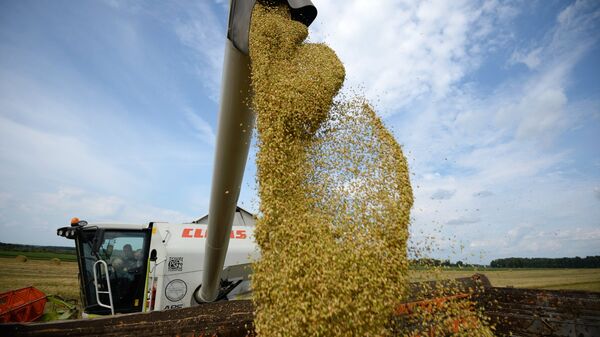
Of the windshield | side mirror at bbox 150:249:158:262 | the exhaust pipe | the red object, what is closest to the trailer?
the exhaust pipe

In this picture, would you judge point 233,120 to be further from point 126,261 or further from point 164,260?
point 126,261

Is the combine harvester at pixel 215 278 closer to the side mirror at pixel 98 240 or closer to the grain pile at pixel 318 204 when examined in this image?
the side mirror at pixel 98 240

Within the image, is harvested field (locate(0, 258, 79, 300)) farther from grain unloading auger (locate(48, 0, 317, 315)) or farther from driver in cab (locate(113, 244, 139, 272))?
driver in cab (locate(113, 244, 139, 272))

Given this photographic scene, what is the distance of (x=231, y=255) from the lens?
4.69 m

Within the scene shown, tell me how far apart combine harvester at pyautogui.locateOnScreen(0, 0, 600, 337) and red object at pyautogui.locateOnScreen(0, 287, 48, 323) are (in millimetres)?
1479

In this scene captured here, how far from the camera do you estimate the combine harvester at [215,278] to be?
6.81 feet

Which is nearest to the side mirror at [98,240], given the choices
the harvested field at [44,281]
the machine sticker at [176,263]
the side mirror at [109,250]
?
the side mirror at [109,250]

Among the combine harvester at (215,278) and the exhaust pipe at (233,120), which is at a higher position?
the exhaust pipe at (233,120)

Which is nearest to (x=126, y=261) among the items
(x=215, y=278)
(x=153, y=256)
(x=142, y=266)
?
(x=142, y=266)

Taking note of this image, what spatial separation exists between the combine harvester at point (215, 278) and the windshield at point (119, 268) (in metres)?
0.01

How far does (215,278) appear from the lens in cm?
396

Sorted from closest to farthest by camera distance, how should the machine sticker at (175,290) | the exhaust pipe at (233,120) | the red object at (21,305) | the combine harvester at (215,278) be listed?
the combine harvester at (215,278)
the exhaust pipe at (233,120)
the machine sticker at (175,290)
the red object at (21,305)

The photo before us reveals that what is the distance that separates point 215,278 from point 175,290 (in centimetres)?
70

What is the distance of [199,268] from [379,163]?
10.2ft
